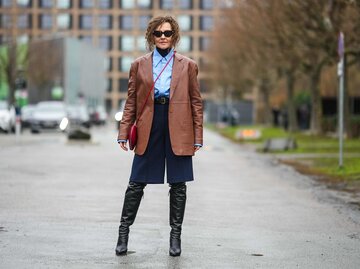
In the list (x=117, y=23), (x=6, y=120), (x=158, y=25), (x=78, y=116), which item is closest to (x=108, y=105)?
(x=117, y=23)

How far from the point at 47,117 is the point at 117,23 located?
89.0 metres

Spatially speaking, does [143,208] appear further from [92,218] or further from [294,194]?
[294,194]

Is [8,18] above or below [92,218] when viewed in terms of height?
above

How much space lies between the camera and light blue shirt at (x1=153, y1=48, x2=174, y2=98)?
762 cm

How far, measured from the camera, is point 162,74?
25.1ft

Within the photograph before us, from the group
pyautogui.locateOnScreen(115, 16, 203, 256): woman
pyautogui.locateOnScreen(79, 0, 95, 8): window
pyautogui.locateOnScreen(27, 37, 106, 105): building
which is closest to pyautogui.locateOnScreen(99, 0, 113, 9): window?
pyautogui.locateOnScreen(79, 0, 95, 8): window

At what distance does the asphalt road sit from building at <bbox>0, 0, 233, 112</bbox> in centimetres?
11970

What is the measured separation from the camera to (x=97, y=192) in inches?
541

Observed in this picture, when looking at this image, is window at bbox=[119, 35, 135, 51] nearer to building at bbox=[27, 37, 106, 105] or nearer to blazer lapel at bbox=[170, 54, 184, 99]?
building at bbox=[27, 37, 106, 105]

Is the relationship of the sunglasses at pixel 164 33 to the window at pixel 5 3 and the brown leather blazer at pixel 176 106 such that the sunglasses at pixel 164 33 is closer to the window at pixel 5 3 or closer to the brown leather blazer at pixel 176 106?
the brown leather blazer at pixel 176 106

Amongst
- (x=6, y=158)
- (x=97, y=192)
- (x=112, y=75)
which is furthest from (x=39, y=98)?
(x=97, y=192)

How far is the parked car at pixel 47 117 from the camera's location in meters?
49.2

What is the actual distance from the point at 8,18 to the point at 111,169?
53.1 m

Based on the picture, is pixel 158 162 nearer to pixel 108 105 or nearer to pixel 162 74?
pixel 162 74
